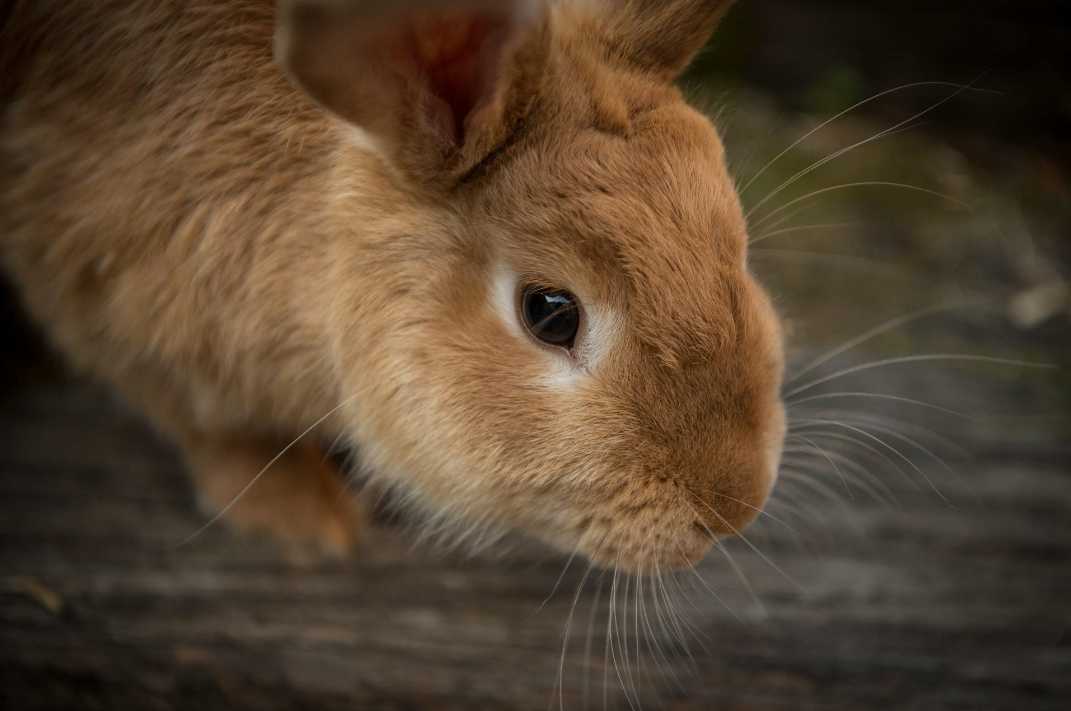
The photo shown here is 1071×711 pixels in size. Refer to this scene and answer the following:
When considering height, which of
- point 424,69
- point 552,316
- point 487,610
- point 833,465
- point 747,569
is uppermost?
point 424,69

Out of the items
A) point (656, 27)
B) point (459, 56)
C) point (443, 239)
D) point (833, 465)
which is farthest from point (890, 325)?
point (459, 56)

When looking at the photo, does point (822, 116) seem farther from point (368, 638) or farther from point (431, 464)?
point (368, 638)

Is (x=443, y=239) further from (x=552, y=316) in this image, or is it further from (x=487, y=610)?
(x=487, y=610)

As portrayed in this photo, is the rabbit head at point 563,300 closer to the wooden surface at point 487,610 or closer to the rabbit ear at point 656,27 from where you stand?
the rabbit ear at point 656,27

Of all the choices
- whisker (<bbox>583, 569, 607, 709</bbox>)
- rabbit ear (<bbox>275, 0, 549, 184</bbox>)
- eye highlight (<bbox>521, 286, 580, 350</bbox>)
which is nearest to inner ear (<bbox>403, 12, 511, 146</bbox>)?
rabbit ear (<bbox>275, 0, 549, 184</bbox>)

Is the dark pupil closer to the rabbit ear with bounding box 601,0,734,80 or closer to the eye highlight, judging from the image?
the eye highlight

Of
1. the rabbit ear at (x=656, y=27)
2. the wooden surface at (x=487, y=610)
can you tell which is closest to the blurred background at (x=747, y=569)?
the wooden surface at (x=487, y=610)
